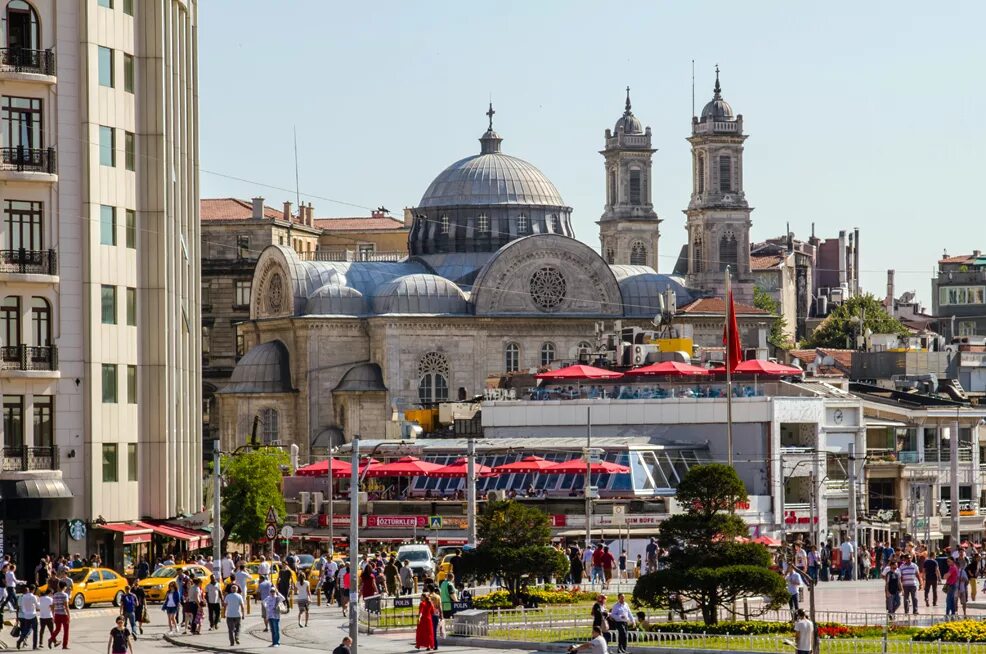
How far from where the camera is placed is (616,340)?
105 meters

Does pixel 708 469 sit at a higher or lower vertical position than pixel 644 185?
lower

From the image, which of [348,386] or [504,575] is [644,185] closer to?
[348,386]

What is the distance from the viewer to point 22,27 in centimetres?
6041

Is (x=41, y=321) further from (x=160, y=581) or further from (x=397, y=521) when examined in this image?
(x=397, y=521)

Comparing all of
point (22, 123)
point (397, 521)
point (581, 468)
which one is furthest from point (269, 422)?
point (22, 123)

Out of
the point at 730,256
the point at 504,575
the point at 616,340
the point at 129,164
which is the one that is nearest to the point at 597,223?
the point at 730,256

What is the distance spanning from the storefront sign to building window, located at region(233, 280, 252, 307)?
63.6m

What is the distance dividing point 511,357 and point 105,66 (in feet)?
180

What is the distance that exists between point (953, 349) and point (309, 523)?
156ft

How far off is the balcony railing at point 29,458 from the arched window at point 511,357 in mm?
56202

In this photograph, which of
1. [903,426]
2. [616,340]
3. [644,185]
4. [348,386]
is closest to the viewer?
[903,426]

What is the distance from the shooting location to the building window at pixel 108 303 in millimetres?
62031

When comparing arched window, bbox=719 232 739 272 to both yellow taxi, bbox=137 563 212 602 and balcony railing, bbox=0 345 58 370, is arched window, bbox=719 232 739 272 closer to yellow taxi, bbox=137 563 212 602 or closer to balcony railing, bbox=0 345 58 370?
balcony railing, bbox=0 345 58 370

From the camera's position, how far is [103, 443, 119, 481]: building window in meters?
61.7
